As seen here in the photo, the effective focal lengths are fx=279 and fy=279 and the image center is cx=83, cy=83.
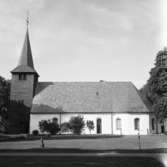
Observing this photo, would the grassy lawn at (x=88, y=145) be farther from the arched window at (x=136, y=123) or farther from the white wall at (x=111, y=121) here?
the arched window at (x=136, y=123)

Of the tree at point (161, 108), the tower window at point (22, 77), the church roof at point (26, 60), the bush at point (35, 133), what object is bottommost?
the bush at point (35, 133)

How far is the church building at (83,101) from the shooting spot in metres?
49.4

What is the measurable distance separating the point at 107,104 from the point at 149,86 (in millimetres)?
8608

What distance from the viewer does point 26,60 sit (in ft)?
180

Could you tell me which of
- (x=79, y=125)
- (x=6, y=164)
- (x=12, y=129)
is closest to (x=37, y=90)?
(x=12, y=129)

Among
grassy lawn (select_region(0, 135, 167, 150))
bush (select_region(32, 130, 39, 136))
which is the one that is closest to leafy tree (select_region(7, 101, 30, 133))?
bush (select_region(32, 130, 39, 136))

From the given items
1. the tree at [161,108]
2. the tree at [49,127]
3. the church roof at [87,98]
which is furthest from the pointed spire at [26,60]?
the tree at [161,108]

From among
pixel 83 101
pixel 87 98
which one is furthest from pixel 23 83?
pixel 87 98

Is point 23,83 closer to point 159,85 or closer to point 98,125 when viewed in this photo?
point 98,125

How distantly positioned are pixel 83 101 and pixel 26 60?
13950mm

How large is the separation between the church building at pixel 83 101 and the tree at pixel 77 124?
3.63 m

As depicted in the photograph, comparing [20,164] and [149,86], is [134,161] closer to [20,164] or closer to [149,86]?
[20,164]

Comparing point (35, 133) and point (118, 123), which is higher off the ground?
point (118, 123)

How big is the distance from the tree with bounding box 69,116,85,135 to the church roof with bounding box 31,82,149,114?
4734mm
